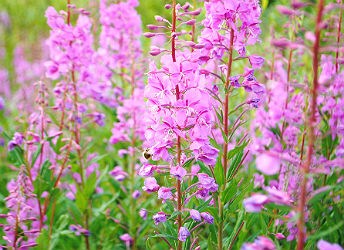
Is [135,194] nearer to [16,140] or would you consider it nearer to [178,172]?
[16,140]

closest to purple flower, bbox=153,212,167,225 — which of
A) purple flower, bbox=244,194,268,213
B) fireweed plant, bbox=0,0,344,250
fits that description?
fireweed plant, bbox=0,0,344,250

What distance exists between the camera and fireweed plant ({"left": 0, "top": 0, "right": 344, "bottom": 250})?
252 cm


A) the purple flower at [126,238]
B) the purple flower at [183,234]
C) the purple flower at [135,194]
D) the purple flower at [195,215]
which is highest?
the purple flower at [195,215]

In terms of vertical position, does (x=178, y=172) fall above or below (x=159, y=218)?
above

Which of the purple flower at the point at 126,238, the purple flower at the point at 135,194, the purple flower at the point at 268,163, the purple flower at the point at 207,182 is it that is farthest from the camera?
the purple flower at the point at 135,194

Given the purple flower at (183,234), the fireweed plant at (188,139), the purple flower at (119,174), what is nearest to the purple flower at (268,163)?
the fireweed plant at (188,139)

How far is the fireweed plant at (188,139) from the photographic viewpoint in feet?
8.27

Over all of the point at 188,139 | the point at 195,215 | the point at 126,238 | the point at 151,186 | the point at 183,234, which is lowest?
the point at 126,238

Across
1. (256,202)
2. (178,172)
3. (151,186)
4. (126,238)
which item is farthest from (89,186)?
(256,202)

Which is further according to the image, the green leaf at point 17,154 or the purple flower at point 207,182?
the green leaf at point 17,154

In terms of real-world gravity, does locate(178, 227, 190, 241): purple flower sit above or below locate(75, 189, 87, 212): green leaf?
above

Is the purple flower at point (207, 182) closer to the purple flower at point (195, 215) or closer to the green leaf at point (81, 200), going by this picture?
the purple flower at point (195, 215)

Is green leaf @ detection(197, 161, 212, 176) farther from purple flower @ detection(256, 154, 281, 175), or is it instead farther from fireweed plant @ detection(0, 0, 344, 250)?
purple flower @ detection(256, 154, 281, 175)

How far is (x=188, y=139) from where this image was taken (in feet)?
8.64
